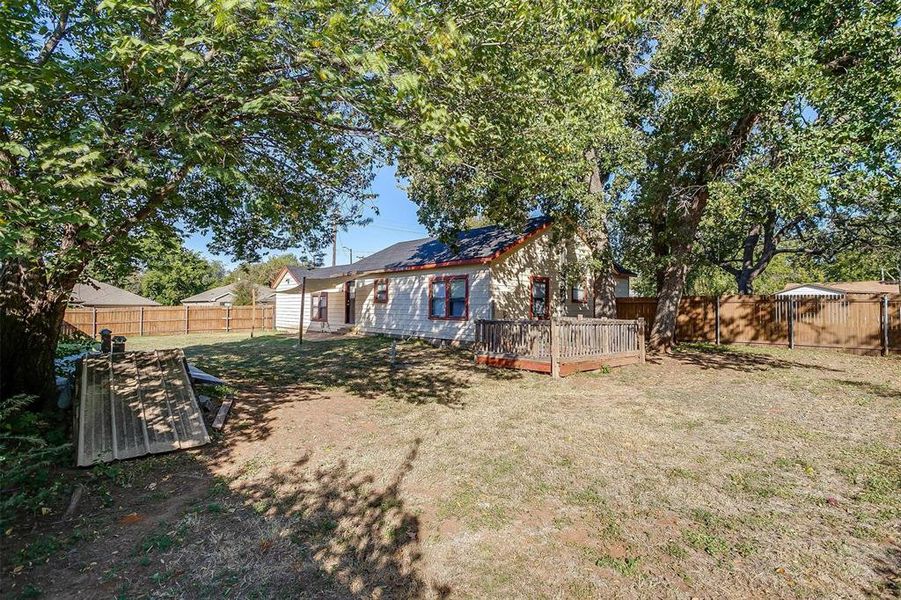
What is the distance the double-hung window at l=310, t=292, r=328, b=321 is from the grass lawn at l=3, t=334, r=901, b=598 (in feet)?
49.9

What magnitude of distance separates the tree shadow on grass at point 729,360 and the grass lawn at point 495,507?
3832 millimetres

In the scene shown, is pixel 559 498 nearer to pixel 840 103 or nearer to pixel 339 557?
pixel 339 557

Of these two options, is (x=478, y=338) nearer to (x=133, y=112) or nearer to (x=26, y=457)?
(x=133, y=112)

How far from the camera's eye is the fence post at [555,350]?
949 cm

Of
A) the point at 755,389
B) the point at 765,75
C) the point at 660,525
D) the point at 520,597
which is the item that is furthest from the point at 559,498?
the point at 765,75

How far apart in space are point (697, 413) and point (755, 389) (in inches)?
105

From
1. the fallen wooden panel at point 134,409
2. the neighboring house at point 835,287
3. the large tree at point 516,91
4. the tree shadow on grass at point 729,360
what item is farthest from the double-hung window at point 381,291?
the neighboring house at point 835,287

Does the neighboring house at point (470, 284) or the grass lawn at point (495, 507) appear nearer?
the grass lawn at point (495, 507)

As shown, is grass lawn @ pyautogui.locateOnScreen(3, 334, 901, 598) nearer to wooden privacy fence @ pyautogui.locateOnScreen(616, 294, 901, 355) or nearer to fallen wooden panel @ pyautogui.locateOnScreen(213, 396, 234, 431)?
fallen wooden panel @ pyautogui.locateOnScreen(213, 396, 234, 431)

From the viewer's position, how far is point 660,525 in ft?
10.7

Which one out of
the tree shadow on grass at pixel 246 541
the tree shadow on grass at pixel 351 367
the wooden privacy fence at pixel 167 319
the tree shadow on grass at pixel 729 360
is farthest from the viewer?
the wooden privacy fence at pixel 167 319

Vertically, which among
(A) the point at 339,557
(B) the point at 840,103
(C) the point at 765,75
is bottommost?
(A) the point at 339,557

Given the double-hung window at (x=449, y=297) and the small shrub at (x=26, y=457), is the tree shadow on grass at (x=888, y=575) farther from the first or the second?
the double-hung window at (x=449, y=297)

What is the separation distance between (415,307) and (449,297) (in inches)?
73.6
